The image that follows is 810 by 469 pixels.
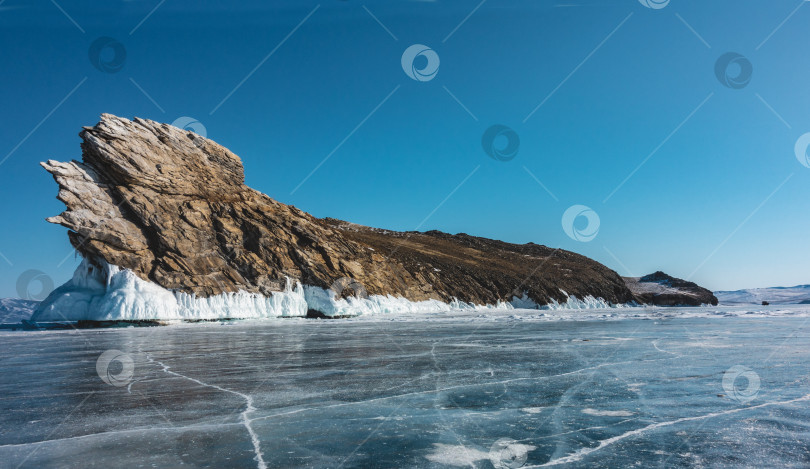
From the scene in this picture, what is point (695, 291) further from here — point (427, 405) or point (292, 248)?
point (427, 405)

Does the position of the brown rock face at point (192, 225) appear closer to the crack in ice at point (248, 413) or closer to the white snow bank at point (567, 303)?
the white snow bank at point (567, 303)

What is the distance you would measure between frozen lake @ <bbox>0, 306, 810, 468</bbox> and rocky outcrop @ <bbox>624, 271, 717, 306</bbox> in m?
98.9

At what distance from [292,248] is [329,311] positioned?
7.04m

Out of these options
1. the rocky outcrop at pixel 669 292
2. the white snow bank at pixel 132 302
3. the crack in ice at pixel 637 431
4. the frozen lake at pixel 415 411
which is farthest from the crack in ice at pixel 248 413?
the rocky outcrop at pixel 669 292

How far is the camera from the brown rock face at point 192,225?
34.6 metres

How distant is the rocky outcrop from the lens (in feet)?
340

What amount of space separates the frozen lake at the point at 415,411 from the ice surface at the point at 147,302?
22.9 meters

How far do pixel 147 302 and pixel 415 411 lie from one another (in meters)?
32.3

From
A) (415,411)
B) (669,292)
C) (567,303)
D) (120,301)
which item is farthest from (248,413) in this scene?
(669,292)

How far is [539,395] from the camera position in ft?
23.7

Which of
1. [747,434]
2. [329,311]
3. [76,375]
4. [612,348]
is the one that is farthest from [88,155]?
[747,434]

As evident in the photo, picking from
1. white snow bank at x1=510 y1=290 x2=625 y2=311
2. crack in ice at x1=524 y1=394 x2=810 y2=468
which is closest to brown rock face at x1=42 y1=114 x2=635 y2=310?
white snow bank at x1=510 y1=290 x2=625 y2=311

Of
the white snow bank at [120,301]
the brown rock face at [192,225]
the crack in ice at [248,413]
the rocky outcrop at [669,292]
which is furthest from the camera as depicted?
the rocky outcrop at [669,292]

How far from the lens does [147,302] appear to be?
3300cm
